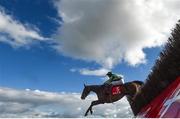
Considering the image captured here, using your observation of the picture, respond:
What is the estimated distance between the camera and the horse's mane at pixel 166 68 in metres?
9.02

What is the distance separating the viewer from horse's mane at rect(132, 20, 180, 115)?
29.6ft

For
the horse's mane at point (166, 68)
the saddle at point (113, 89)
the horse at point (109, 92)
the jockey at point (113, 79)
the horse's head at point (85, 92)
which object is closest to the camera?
the horse's mane at point (166, 68)

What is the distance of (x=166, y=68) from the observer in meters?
9.84

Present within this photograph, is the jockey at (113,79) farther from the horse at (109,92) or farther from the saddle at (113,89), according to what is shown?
the horse at (109,92)

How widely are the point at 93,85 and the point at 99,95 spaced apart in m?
0.78

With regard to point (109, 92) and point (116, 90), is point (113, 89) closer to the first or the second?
point (116, 90)

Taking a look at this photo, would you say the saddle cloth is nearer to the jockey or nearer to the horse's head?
the jockey

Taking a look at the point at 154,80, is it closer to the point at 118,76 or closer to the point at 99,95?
the point at 118,76

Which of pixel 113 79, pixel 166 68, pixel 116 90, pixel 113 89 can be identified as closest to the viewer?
pixel 166 68

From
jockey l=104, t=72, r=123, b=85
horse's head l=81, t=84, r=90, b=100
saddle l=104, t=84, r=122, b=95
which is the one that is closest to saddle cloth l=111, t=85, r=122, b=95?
saddle l=104, t=84, r=122, b=95

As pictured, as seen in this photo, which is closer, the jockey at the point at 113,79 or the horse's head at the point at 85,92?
the jockey at the point at 113,79

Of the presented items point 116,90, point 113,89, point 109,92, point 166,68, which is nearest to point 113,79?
point 113,89

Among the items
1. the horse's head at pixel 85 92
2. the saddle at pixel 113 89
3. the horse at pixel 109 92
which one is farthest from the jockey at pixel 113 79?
the horse's head at pixel 85 92

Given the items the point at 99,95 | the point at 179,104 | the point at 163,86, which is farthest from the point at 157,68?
the point at 99,95
